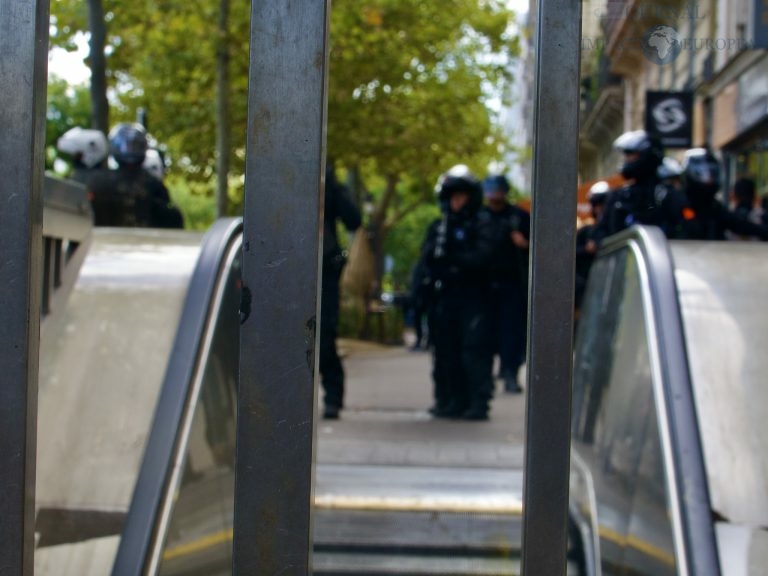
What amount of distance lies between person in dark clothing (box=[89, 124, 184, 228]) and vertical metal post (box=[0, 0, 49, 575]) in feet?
19.7

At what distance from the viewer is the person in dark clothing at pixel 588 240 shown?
24.4 ft

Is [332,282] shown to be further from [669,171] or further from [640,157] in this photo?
[669,171]

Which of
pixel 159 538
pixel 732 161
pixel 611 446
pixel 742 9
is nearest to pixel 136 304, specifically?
pixel 159 538

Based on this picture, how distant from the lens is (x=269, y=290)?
4.89 ft

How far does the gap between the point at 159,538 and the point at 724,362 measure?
5.59 ft

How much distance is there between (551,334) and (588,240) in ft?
20.0

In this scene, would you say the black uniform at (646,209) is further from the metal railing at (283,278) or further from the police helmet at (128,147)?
the metal railing at (283,278)

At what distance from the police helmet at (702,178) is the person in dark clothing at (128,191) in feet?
10.8

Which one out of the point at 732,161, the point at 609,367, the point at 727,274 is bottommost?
the point at 609,367

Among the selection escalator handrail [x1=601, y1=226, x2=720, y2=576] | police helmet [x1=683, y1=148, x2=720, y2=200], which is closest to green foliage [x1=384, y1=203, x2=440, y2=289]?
police helmet [x1=683, y1=148, x2=720, y2=200]

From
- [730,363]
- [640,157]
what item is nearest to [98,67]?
[640,157]

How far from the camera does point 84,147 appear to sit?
7793 mm

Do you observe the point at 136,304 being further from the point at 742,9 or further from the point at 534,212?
the point at 742,9

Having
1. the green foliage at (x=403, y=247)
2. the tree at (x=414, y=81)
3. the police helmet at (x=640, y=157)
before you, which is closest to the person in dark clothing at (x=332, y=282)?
the police helmet at (x=640, y=157)
